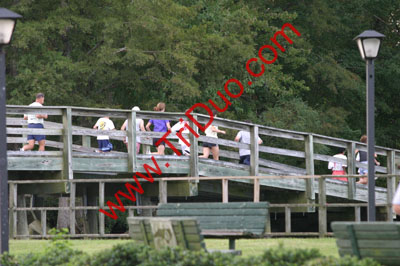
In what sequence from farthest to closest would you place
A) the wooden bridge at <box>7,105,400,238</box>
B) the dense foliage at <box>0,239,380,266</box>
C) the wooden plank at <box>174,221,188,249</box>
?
the wooden bridge at <box>7,105,400,238</box> → the wooden plank at <box>174,221,188,249</box> → the dense foliage at <box>0,239,380,266</box>

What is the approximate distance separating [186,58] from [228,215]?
17458 millimetres

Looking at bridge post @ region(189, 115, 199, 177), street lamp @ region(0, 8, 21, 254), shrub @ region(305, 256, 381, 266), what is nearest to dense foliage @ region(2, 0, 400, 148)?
bridge post @ region(189, 115, 199, 177)

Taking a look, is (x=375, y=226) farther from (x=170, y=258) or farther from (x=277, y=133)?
(x=277, y=133)

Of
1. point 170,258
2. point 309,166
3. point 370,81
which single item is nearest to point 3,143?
point 170,258

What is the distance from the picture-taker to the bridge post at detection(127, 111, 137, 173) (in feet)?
63.3

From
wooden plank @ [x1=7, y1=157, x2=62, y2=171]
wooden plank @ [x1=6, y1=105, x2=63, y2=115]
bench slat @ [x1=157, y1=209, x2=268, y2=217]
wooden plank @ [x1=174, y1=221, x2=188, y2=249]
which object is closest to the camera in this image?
wooden plank @ [x1=174, y1=221, x2=188, y2=249]

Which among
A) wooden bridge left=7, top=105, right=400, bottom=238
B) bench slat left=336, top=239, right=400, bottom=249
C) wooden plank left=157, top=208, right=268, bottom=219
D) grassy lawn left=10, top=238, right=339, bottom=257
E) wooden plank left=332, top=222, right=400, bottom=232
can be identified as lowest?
grassy lawn left=10, top=238, right=339, bottom=257

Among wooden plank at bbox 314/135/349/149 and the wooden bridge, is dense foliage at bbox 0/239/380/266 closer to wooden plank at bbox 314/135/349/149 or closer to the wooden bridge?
the wooden bridge

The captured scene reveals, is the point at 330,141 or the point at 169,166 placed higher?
the point at 330,141

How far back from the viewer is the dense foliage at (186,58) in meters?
28.9

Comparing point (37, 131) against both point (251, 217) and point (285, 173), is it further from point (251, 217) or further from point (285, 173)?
point (251, 217)

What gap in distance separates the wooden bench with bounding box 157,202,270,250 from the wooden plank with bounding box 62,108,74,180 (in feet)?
21.4

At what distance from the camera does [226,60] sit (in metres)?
31.3

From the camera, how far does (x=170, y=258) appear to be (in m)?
9.38
